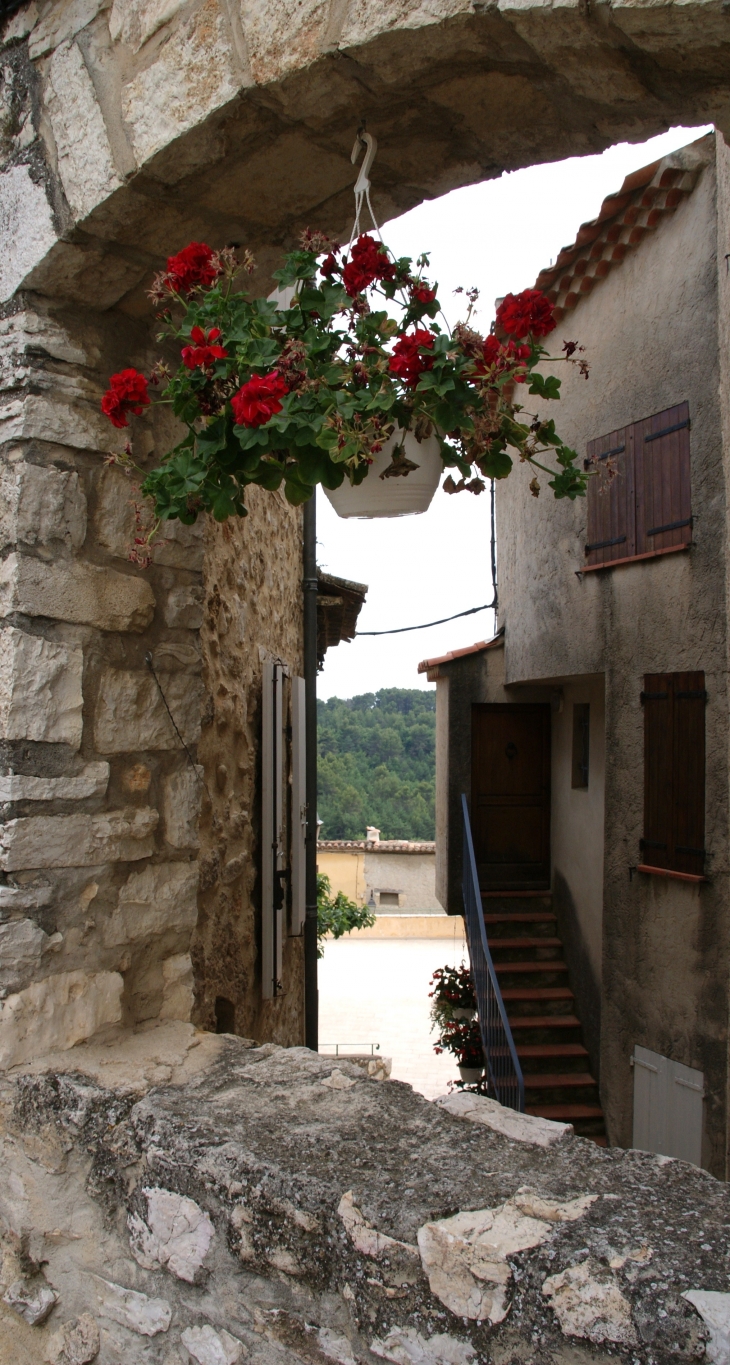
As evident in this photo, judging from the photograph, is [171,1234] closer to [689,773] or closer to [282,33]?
[282,33]

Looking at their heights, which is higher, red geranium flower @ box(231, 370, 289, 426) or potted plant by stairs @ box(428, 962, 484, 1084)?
red geranium flower @ box(231, 370, 289, 426)

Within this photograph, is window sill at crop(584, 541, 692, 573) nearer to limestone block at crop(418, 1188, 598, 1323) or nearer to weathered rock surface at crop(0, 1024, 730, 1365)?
weathered rock surface at crop(0, 1024, 730, 1365)

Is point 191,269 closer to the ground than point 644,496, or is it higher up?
closer to the ground

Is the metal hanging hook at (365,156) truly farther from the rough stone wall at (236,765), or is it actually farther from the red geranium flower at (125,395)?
the rough stone wall at (236,765)

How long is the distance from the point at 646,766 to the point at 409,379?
4.51m

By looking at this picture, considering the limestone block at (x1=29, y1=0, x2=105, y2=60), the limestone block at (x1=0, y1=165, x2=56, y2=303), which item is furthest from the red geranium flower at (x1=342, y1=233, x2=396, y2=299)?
the limestone block at (x1=29, y1=0, x2=105, y2=60)

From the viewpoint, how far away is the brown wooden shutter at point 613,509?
5734 millimetres

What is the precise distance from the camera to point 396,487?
5.30ft

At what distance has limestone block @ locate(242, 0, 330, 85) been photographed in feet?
4.73

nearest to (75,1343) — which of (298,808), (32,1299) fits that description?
(32,1299)

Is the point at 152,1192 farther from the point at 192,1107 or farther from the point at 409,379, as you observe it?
the point at 409,379

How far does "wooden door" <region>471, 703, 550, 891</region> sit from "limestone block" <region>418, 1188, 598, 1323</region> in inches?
Answer: 290

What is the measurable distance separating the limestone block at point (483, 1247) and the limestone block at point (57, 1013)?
34.8 inches

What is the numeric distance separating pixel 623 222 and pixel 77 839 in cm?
519
